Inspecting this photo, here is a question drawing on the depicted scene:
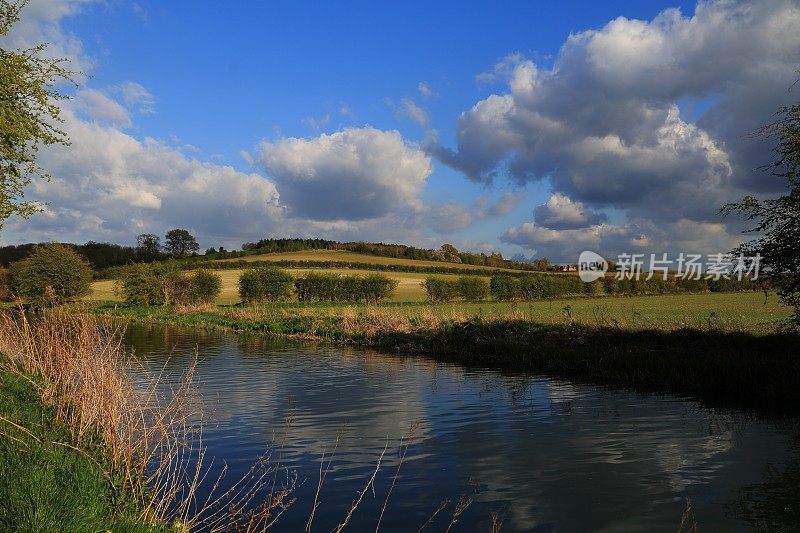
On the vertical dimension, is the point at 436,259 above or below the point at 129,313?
above

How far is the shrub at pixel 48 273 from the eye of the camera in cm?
6556

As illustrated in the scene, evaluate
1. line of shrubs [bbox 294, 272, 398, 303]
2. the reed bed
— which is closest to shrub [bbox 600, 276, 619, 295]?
line of shrubs [bbox 294, 272, 398, 303]

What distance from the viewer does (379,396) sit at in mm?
17625

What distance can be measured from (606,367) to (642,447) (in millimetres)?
9633

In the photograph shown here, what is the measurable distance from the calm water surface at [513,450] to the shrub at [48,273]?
54023mm

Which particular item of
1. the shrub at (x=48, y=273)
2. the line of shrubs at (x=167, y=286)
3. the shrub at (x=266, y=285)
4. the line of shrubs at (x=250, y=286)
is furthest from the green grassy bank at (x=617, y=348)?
the shrub at (x=48, y=273)

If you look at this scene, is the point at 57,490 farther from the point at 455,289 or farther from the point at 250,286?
the point at 455,289

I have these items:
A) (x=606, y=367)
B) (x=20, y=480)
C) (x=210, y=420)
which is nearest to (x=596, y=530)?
(x=20, y=480)

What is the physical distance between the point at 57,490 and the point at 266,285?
5826cm

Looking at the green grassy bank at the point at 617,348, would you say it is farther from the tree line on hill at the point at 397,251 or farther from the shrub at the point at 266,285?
the tree line on hill at the point at 397,251

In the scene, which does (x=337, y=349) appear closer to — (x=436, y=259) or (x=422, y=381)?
(x=422, y=381)

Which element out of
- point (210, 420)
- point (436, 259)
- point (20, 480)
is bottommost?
point (210, 420)

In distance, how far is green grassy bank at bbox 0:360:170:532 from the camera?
18.1ft

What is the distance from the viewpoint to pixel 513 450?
11.8 metres
